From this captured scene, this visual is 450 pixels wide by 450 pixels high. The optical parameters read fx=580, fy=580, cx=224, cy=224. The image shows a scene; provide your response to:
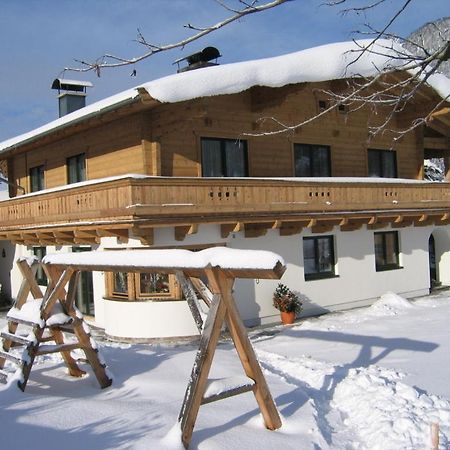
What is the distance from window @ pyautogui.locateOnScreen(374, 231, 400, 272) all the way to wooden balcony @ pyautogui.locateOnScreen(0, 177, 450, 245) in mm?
503

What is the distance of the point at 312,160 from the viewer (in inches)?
719

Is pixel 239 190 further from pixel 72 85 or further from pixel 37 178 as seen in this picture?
pixel 72 85

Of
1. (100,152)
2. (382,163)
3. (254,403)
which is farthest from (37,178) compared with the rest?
(254,403)

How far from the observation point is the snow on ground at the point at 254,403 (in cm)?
589

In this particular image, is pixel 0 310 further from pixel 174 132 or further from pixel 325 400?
pixel 325 400

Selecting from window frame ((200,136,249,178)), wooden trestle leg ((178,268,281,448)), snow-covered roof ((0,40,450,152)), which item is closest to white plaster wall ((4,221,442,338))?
window frame ((200,136,249,178))

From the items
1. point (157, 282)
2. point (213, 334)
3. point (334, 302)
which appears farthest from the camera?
point (334, 302)

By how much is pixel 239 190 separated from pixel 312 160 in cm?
504

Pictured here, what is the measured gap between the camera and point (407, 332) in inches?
523

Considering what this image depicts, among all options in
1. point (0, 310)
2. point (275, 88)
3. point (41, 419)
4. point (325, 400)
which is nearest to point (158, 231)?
point (275, 88)

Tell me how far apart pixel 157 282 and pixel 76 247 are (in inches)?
146

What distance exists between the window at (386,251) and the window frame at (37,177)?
38.3 ft

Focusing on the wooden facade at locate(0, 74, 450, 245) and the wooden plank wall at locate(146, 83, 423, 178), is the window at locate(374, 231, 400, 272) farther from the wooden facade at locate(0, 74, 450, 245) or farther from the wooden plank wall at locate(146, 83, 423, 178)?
the wooden plank wall at locate(146, 83, 423, 178)

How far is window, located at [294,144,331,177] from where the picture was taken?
17.9m
